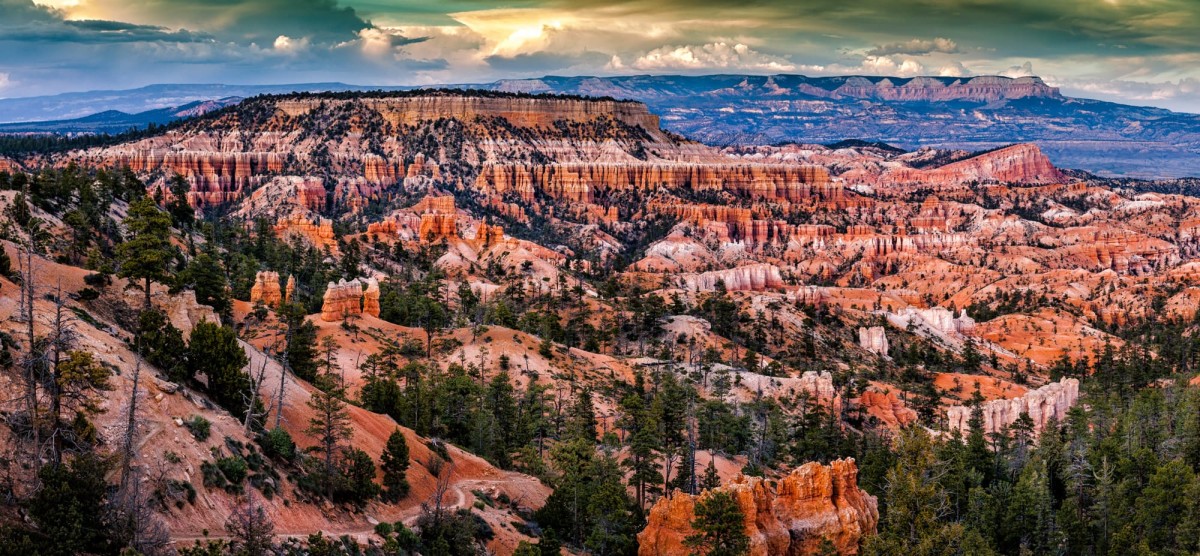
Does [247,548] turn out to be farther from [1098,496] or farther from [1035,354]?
[1035,354]

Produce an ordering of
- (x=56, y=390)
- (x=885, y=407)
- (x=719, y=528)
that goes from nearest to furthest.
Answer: (x=56, y=390) < (x=719, y=528) < (x=885, y=407)

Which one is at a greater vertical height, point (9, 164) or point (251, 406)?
point (9, 164)

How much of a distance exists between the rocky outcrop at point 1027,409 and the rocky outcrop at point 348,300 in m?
55.9

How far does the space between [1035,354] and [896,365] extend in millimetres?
31778

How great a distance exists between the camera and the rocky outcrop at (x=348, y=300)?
301 ft

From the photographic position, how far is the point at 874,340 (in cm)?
13138

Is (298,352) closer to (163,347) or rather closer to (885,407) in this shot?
(163,347)

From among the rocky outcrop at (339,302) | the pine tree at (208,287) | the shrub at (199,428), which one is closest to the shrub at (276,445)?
the shrub at (199,428)

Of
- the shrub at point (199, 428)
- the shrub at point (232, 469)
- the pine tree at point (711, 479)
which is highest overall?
the shrub at point (199, 428)

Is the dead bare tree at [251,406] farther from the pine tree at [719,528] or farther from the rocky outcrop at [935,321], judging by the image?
the rocky outcrop at [935,321]

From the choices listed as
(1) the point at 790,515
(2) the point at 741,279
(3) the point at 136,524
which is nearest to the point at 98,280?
(3) the point at 136,524

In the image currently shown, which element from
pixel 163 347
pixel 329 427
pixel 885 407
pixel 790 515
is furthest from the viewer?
pixel 885 407

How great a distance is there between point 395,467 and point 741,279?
119 metres

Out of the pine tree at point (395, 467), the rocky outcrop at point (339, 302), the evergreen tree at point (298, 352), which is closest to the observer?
the pine tree at point (395, 467)
